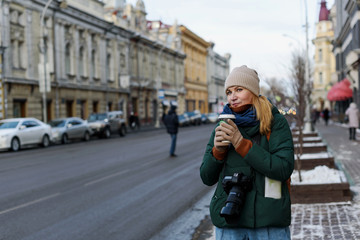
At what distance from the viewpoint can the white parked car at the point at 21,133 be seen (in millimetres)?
22609

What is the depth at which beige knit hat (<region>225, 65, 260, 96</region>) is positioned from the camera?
9.62 feet

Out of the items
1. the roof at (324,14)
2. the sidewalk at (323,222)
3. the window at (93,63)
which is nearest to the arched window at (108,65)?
the window at (93,63)

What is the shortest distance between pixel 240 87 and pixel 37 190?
8.29m

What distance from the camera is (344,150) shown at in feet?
57.1

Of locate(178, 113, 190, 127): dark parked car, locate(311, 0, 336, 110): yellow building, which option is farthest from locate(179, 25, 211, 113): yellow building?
locate(178, 113, 190, 127): dark parked car

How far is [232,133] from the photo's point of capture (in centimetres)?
270

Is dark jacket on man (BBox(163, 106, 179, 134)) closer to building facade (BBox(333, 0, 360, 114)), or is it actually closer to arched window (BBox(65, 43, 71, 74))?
building facade (BBox(333, 0, 360, 114))

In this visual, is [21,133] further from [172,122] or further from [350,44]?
[350,44]

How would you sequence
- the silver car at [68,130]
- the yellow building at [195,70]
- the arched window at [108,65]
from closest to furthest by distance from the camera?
the silver car at [68,130] < the arched window at [108,65] < the yellow building at [195,70]

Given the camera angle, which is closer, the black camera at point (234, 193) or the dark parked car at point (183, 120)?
the black camera at point (234, 193)

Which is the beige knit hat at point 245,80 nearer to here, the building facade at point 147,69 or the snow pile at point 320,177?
the snow pile at point 320,177

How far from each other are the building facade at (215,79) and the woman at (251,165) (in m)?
84.0

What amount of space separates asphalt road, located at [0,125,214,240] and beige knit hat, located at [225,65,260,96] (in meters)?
4.10

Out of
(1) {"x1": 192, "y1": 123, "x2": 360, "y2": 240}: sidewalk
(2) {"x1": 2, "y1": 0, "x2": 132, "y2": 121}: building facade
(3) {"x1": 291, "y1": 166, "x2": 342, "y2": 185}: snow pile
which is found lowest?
(1) {"x1": 192, "y1": 123, "x2": 360, "y2": 240}: sidewalk
